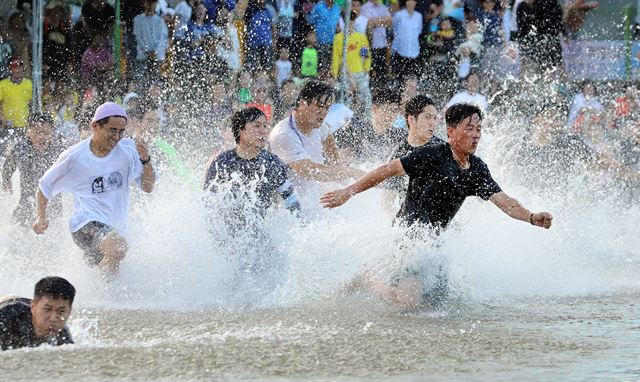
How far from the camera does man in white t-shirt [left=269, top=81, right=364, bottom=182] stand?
10.3 metres

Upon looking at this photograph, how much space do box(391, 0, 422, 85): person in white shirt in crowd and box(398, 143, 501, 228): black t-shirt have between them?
8.62 meters

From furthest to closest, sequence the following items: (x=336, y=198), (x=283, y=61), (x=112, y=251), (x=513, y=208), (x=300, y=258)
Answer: (x=283, y=61), (x=300, y=258), (x=112, y=251), (x=513, y=208), (x=336, y=198)

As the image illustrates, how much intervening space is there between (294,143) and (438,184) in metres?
2.08

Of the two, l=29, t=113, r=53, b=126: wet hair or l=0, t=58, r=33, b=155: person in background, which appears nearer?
l=29, t=113, r=53, b=126: wet hair

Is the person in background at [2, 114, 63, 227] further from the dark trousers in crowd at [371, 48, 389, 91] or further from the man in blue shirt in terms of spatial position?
the dark trousers in crowd at [371, 48, 389, 91]

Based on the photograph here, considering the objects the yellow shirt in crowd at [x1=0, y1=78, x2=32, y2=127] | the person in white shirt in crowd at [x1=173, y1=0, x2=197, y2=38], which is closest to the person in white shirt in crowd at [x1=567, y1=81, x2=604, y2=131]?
the person in white shirt in crowd at [x1=173, y1=0, x2=197, y2=38]

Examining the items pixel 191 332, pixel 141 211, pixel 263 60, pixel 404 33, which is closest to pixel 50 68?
pixel 263 60

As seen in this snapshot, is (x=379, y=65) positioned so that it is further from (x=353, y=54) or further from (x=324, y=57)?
(x=324, y=57)

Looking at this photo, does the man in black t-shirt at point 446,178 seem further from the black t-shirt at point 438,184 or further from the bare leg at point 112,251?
the bare leg at point 112,251

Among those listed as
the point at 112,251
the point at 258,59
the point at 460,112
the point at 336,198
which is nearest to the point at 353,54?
the point at 258,59

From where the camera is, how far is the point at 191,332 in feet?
25.2

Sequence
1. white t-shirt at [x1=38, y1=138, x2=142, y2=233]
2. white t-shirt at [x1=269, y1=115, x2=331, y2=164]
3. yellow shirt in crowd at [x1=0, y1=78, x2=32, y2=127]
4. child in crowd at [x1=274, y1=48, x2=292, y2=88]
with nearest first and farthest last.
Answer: white t-shirt at [x1=38, y1=138, x2=142, y2=233], white t-shirt at [x1=269, y1=115, x2=331, y2=164], yellow shirt in crowd at [x1=0, y1=78, x2=32, y2=127], child in crowd at [x1=274, y1=48, x2=292, y2=88]

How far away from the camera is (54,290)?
672 cm

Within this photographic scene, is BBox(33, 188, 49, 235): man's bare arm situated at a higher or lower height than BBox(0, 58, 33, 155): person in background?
lower
